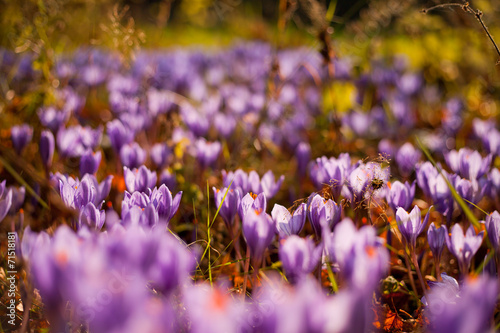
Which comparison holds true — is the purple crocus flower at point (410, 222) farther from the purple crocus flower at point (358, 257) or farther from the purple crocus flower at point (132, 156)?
the purple crocus flower at point (132, 156)

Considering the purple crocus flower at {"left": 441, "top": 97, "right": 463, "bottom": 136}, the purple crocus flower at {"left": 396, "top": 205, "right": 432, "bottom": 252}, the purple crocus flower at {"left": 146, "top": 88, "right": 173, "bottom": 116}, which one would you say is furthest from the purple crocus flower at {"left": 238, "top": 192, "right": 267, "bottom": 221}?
the purple crocus flower at {"left": 441, "top": 97, "right": 463, "bottom": 136}

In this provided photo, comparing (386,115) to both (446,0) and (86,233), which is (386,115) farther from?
(86,233)

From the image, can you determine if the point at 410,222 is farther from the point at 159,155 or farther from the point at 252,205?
the point at 159,155

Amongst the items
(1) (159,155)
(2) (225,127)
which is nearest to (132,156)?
(1) (159,155)

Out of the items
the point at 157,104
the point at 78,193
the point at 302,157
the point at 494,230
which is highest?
the point at 494,230

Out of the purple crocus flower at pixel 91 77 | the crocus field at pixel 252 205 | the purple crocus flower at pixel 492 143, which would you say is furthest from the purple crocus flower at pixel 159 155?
the purple crocus flower at pixel 91 77

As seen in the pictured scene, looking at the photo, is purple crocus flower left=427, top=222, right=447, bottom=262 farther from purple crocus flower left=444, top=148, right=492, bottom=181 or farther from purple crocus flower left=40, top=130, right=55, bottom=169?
purple crocus flower left=40, top=130, right=55, bottom=169
